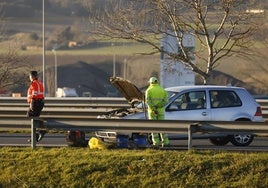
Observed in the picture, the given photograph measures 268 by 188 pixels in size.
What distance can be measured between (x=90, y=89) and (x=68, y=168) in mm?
56780

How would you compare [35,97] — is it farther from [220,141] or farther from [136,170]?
[136,170]

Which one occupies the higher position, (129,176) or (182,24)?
(182,24)

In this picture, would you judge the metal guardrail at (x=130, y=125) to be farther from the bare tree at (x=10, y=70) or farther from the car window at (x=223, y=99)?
the bare tree at (x=10, y=70)

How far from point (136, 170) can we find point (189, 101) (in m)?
5.44

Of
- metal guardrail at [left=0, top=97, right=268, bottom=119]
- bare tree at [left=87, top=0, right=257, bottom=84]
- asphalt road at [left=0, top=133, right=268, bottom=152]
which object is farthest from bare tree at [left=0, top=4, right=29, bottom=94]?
asphalt road at [left=0, top=133, right=268, bottom=152]

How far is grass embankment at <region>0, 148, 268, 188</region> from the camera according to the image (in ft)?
40.5

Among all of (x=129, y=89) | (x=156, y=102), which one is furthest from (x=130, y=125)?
(x=129, y=89)

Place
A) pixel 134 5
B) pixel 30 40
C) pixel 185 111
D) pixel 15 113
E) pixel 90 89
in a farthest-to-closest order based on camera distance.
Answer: pixel 30 40 < pixel 90 89 < pixel 134 5 < pixel 15 113 < pixel 185 111

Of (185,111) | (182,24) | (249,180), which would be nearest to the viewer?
(249,180)

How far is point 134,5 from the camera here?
82.3 ft

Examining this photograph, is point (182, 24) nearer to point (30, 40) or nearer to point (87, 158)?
point (87, 158)

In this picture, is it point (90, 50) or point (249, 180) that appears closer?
point (249, 180)

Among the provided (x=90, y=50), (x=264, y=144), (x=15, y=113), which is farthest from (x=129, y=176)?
(x=90, y=50)

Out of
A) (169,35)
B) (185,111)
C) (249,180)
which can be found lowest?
(249,180)
